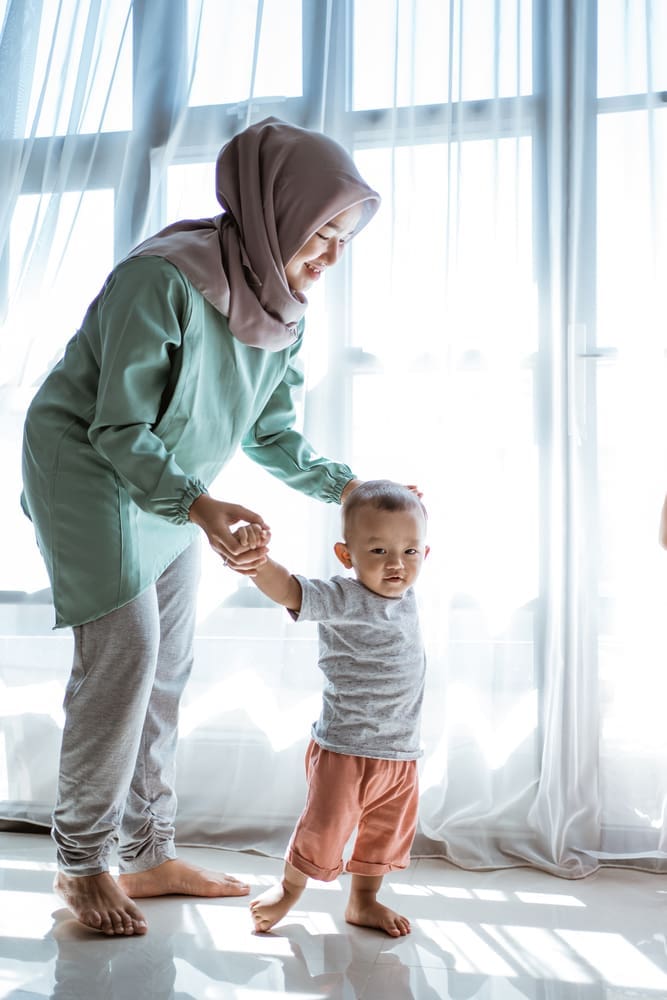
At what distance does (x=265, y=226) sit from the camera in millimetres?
1551

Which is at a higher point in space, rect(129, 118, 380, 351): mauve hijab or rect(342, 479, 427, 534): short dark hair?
rect(129, 118, 380, 351): mauve hijab

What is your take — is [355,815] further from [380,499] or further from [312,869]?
[380,499]

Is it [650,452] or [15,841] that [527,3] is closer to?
[650,452]

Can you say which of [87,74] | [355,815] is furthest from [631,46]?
[355,815]

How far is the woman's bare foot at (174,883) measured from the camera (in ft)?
5.70

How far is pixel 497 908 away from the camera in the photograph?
1.72 meters

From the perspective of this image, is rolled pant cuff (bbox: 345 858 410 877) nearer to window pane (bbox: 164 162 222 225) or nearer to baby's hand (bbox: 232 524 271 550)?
baby's hand (bbox: 232 524 271 550)

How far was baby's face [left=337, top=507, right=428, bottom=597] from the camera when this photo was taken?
62.4 inches

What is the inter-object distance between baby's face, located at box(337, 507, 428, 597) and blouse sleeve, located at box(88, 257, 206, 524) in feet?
1.08

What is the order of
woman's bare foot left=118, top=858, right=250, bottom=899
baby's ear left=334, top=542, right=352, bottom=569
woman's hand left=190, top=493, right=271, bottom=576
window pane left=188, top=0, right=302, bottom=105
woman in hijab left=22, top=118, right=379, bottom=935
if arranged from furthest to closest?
window pane left=188, top=0, right=302, bottom=105 < woman's bare foot left=118, top=858, right=250, bottom=899 < baby's ear left=334, top=542, right=352, bottom=569 < woman in hijab left=22, top=118, right=379, bottom=935 < woman's hand left=190, top=493, right=271, bottom=576

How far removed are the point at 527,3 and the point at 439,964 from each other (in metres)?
1.92

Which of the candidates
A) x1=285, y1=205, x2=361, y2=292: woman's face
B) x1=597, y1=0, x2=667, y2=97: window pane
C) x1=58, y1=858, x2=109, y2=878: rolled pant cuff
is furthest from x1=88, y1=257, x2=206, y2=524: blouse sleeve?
x1=597, y1=0, x2=667, y2=97: window pane

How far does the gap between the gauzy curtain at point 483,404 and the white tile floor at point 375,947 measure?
184 millimetres

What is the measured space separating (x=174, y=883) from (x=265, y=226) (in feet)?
3.95
